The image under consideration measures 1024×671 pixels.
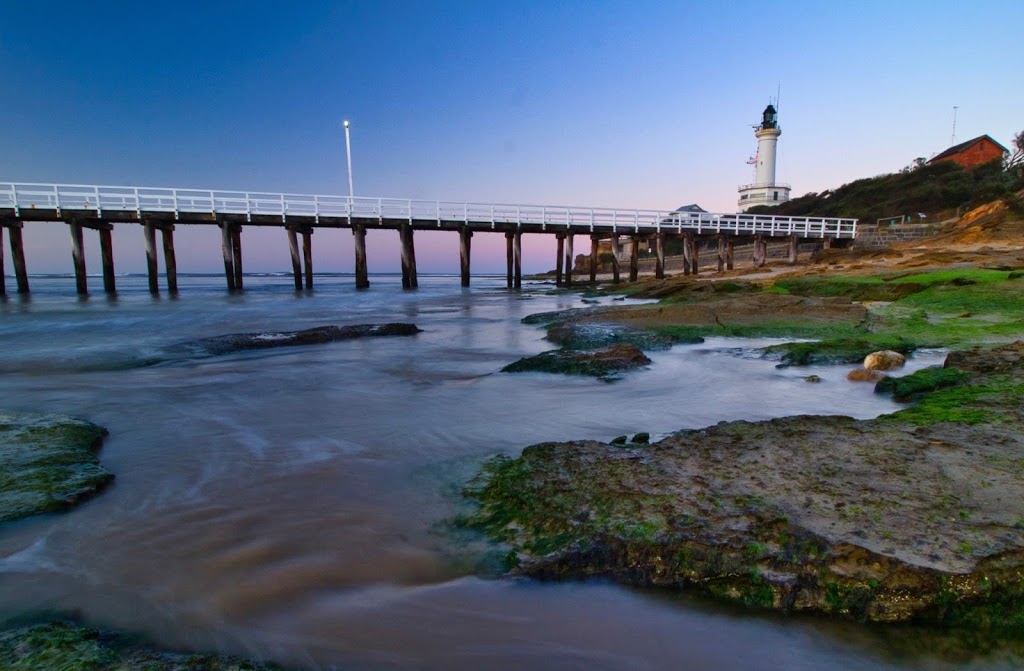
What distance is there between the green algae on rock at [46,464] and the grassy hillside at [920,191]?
44489 mm

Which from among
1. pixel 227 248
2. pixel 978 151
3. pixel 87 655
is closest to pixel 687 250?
pixel 227 248

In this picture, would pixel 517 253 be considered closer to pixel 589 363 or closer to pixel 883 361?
pixel 589 363

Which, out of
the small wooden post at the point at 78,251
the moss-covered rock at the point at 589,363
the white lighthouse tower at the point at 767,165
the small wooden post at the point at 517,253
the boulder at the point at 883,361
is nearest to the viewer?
the boulder at the point at 883,361

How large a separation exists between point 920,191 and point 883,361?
151ft

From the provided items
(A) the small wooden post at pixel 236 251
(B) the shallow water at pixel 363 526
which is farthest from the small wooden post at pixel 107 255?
(B) the shallow water at pixel 363 526

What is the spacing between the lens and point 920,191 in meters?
41.3

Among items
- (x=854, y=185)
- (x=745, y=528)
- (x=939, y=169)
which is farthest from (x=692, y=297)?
(x=854, y=185)

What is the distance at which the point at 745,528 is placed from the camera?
7.50ft

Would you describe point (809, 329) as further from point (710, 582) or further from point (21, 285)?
point (21, 285)

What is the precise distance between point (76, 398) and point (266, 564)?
17.1 feet

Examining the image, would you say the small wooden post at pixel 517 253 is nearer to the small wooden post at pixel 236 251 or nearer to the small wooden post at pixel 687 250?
the small wooden post at pixel 687 250

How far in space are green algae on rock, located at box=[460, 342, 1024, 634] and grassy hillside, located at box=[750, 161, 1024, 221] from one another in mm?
41545

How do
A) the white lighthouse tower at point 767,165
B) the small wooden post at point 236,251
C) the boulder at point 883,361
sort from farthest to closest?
the white lighthouse tower at point 767,165 → the small wooden post at point 236,251 → the boulder at point 883,361

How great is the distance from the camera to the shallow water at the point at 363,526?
6.36ft
